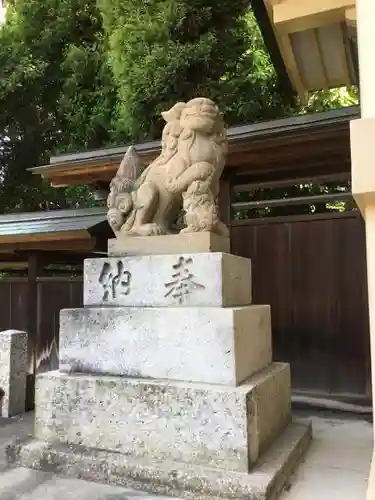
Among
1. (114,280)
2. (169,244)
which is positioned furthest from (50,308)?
(169,244)

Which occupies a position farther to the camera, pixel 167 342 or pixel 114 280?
pixel 114 280

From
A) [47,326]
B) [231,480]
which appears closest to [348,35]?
[231,480]

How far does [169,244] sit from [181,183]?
47 cm

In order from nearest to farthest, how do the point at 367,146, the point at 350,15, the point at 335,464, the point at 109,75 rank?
the point at 367,146 < the point at 335,464 < the point at 350,15 < the point at 109,75

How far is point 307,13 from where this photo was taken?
Result: 12.7 ft

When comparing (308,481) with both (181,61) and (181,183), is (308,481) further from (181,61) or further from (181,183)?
(181,61)

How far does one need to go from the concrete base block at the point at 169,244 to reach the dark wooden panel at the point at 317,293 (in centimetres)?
209

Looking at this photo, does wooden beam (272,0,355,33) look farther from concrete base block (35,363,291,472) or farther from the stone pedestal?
concrete base block (35,363,291,472)

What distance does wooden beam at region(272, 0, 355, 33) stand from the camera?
3.78 meters

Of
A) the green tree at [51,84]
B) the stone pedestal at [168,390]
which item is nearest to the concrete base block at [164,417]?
the stone pedestal at [168,390]

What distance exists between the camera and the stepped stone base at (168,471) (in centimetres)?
250

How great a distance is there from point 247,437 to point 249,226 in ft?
10.9

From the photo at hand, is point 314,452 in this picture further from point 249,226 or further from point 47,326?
point 47,326

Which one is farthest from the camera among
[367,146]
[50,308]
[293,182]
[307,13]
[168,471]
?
[50,308]
